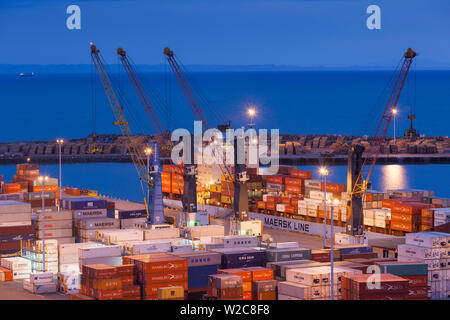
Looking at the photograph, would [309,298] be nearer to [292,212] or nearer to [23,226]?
[23,226]

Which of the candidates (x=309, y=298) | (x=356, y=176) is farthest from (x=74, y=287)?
(x=356, y=176)

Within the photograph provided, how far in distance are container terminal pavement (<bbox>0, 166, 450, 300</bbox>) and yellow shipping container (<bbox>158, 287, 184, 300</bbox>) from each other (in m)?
0.03

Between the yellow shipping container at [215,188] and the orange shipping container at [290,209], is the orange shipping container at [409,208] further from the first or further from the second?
the yellow shipping container at [215,188]

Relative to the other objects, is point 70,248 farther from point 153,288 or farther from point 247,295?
point 247,295

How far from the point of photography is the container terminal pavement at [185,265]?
24969 mm

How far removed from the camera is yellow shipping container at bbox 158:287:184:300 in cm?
2472

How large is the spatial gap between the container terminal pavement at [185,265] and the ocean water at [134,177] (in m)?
40.0

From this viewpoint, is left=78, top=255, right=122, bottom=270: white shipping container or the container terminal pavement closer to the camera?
the container terminal pavement

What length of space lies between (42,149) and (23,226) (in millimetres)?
65869

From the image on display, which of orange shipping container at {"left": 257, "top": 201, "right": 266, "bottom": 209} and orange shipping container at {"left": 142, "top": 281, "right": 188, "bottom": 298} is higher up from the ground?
orange shipping container at {"left": 257, "top": 201, "right": 266, "bottom": 209}

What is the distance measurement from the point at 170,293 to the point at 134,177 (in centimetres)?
6493

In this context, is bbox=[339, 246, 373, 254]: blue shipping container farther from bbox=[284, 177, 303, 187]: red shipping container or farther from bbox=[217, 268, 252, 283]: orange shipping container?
bbox=[284, 177, 303, 187]: red shipping container

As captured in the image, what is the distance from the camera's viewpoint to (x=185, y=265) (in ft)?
86.0

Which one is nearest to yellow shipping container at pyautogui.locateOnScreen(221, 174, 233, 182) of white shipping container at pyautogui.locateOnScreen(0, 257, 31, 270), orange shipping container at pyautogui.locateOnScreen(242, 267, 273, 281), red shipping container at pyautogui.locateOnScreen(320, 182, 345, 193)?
red shipping container at pyautogui.locateOnScreen(320, 182, 345, 193)
